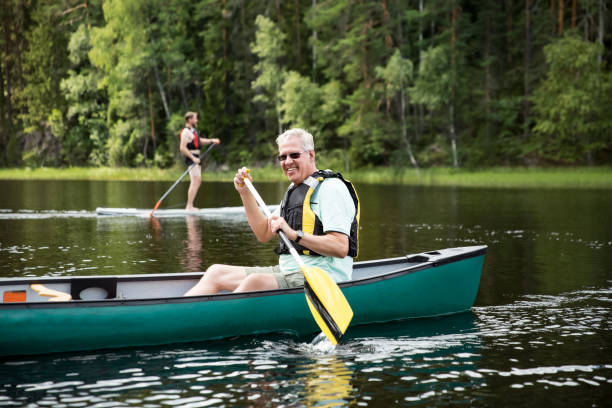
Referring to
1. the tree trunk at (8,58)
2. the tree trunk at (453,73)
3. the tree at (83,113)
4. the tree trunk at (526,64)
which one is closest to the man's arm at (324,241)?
the tree trunk at (453,73)

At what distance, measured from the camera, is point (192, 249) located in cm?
1114

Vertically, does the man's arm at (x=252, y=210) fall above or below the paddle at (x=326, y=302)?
above

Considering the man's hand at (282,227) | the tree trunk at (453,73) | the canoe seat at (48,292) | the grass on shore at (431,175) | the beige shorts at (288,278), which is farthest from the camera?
the tree trunk at (453,73)

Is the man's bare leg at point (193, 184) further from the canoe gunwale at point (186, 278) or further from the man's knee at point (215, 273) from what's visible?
the man's knee at point (215, 273)

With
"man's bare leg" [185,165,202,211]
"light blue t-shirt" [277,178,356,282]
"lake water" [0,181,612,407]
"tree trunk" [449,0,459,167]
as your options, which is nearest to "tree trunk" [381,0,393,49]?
"tree trunk" [449,0,459,167]

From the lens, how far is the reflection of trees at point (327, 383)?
179 inches

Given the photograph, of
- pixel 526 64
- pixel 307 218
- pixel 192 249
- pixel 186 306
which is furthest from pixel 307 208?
pixel 526 64

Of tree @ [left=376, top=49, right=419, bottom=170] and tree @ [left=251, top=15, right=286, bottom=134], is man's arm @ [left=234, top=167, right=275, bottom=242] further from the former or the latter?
tree @ [left=251, top=15, right=286, bottom=134]

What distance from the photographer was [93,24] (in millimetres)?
49688

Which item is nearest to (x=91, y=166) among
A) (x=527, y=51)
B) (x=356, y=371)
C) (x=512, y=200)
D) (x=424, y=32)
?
(x=424, y=32)

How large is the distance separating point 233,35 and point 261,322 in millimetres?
41317

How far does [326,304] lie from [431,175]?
1123 inches

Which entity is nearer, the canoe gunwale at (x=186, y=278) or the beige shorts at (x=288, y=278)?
the canoe gunwale at (x=186, y=278)

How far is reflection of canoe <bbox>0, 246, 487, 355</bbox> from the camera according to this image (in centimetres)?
543
